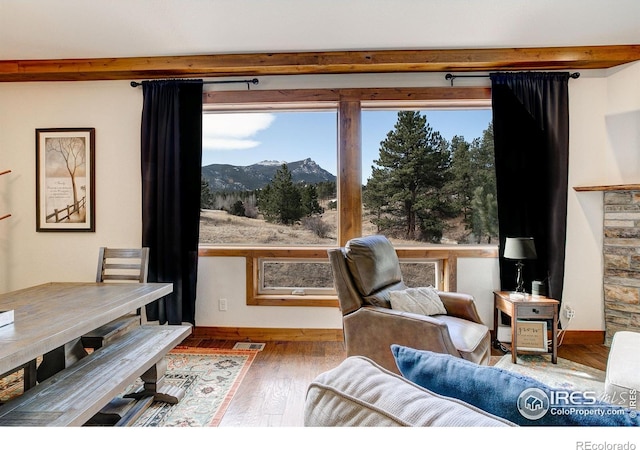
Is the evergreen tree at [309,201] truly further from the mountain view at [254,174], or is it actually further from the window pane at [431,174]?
the window pane at [431,174]

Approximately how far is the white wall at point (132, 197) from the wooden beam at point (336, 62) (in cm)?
16

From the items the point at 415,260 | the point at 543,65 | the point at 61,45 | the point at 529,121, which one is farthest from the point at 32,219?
the point at 543,65

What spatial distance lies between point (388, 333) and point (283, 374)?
96 centimetres

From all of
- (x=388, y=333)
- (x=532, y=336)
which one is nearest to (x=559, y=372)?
(x=532, y=336)

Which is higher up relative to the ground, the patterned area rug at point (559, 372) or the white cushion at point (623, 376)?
the white cushion at point (623, 376)

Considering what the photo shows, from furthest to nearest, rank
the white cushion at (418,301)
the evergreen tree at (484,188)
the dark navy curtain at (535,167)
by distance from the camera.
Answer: the evergreen tree at (484,188) → the dark navy curtain at (535,167) → the white cushion at (418,301)

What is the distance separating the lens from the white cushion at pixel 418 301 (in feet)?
7.63

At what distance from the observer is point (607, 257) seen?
3.10 metres

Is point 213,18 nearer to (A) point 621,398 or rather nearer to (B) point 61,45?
(B) point 61,45

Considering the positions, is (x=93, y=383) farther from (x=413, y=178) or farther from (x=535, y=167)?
A: (x=535, y=167)

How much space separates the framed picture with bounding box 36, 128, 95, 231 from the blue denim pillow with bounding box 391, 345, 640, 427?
3.77 m

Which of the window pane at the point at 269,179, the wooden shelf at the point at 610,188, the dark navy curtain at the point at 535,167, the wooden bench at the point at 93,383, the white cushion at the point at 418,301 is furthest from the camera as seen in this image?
the window pane at the point at 269,179

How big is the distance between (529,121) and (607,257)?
4.94 feet

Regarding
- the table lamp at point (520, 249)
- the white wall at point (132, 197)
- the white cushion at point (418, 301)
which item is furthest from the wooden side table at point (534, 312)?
the white cushion at point (418, 301)
